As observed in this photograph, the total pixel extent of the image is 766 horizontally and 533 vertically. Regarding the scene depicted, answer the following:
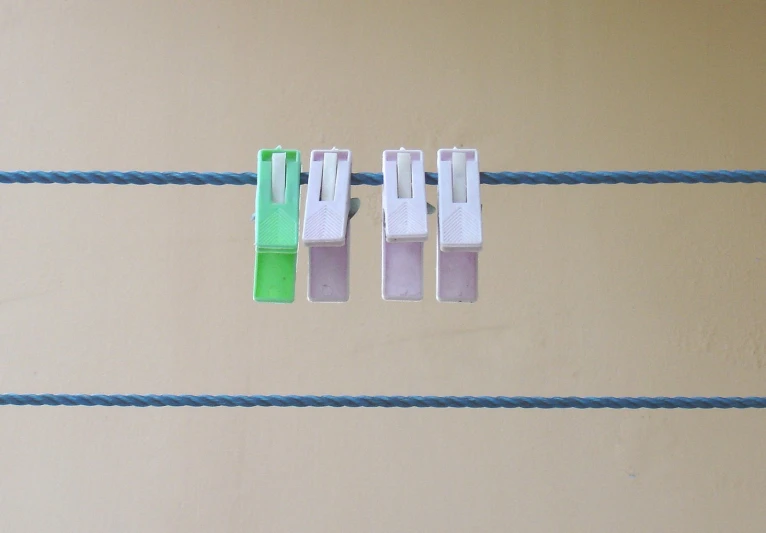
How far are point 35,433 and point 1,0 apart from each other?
0.98 meters

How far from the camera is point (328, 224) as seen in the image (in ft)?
1.82

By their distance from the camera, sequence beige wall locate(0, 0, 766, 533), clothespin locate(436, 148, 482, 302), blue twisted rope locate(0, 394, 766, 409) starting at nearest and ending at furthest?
clothespin locate(436, 148, 482, 302)
blue twisted rope locate(0, 394, 766, 409)
beige wall locate(0, 0, 766, 533)

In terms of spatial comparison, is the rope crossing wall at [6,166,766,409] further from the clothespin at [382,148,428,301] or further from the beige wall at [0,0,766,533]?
the beige wall at [0,0,766,533]

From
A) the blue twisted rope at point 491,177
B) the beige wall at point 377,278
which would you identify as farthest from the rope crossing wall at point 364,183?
the beige wall at point 377,278

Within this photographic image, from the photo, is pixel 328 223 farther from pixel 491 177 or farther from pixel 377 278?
pixel 377 278

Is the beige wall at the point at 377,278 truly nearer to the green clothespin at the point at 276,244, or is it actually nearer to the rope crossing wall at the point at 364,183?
the rope crossing wall at the point at 364,183

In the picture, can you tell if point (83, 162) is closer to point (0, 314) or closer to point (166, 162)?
point (166, 162)

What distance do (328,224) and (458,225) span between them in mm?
106

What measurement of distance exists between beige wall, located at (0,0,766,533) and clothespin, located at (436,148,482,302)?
2.66 feet

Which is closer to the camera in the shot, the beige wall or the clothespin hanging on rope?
the clothespin hanging on rope

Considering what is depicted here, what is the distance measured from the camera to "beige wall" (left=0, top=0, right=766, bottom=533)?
1.40 metres

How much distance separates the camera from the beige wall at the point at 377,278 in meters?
1.40

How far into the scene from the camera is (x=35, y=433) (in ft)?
4.70

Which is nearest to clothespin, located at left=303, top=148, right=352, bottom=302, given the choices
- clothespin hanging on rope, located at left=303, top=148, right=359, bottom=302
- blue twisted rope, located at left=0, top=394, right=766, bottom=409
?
clothespin hanging on rope, located at left=303, top=148, right=359, bottom=302
